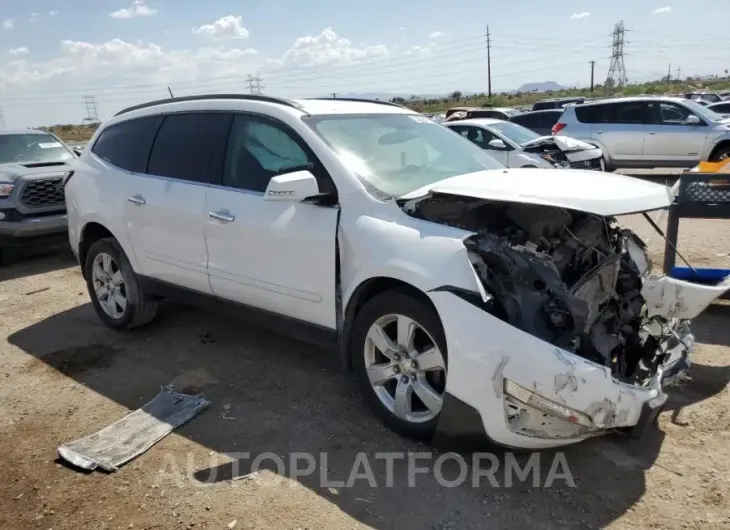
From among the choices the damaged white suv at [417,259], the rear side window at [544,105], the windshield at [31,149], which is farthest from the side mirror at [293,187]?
the rear side window at [544,105]

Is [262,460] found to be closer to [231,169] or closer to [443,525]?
[443,525]

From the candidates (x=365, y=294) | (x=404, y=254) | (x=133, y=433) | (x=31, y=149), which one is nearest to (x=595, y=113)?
(x=31, y=149)

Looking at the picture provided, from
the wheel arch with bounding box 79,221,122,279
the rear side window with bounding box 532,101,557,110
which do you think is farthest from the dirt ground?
the rear side window with bounding box 532,101,557,110

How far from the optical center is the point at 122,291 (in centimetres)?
516

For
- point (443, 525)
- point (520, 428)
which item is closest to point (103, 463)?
point (443, 525)

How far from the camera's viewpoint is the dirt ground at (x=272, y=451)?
282cm

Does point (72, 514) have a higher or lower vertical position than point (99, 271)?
lower

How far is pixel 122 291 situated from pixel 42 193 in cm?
405

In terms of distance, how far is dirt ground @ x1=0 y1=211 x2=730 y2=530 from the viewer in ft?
9.24

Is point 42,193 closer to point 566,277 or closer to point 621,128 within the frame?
point 566,277

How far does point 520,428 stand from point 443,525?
0.57m

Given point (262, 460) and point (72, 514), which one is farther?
point (262, 460)

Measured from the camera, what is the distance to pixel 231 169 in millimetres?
4141

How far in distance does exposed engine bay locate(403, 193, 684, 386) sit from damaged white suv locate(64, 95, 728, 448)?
0.01 meters
